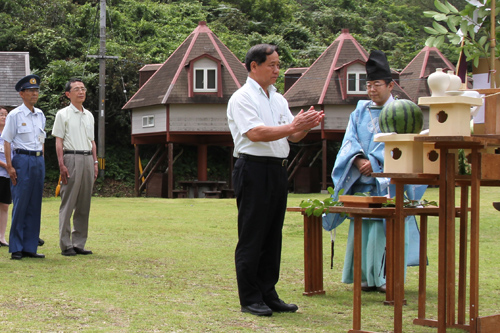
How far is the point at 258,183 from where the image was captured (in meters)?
5.64

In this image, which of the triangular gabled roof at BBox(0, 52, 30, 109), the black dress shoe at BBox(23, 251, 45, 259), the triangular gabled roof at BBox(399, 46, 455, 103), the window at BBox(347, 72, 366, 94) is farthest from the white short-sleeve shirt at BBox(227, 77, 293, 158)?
the triangular gabled roof at BBox(399, 46, 455, 103)

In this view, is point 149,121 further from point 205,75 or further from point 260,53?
point 260,53

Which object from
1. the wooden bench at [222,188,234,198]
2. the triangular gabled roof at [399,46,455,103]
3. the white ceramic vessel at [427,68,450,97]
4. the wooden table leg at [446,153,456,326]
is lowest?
the wooden bench at [222,188,234,198]

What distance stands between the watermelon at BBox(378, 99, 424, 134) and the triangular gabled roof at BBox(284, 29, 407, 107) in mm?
26005

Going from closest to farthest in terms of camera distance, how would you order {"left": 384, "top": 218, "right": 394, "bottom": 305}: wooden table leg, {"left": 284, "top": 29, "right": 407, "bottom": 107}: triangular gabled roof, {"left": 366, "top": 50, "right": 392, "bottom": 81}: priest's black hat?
{"left": 384, "top": 218, "right": 394, "bottom": 305}: wooden table leg, {"left": 366, "top": 50, "right": 392, "bottom": 81}: priest's black hat, {"left": 284, "top": 29, "right": 407, "bottom": 107}: triangular gabled roof

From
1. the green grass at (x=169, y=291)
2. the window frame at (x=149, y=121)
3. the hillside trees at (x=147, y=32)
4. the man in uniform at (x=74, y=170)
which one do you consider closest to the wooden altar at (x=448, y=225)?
the green grass at (x=169, y=291)

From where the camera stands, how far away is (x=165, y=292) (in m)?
6.42

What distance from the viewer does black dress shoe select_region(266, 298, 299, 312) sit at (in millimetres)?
5723

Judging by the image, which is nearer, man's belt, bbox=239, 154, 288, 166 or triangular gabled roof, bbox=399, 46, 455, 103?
man's belt, bbox=239, 154, 288, 166

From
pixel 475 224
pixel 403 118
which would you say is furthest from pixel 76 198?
pixel 475 224

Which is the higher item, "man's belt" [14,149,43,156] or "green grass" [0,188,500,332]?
"man's belt" [14,149,43,156]

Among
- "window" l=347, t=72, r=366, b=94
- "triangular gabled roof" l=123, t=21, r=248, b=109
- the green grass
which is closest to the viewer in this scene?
the green grass

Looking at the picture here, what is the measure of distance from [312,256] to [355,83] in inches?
1025

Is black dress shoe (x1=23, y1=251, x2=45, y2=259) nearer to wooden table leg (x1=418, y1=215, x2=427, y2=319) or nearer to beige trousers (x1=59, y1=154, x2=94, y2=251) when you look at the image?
beige trousers (x1=59, y1=154, x2=94, y2=251)
